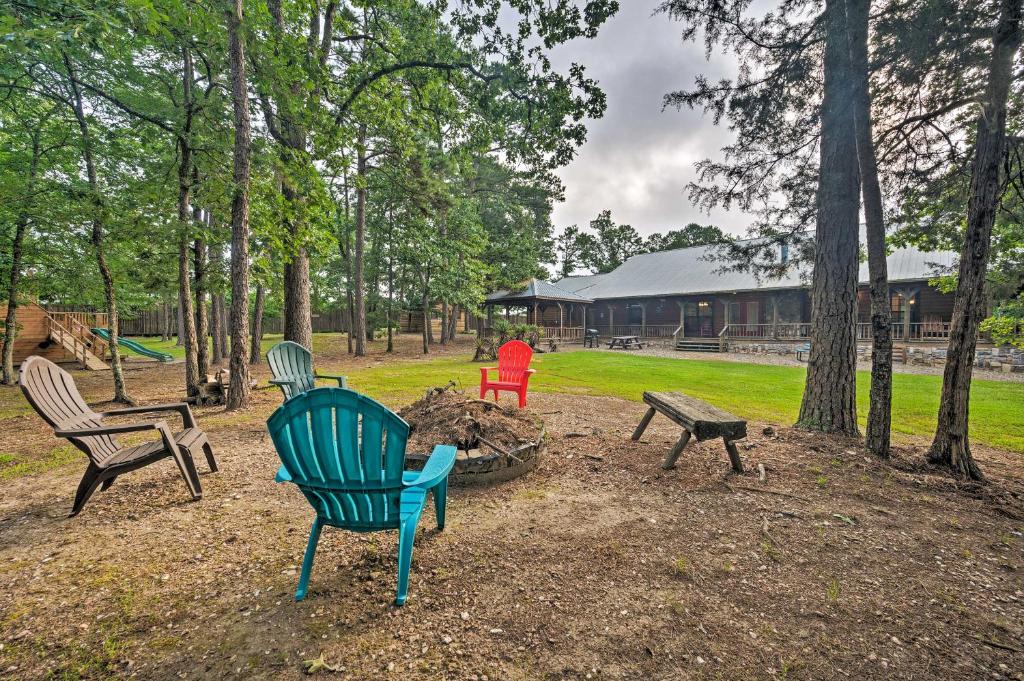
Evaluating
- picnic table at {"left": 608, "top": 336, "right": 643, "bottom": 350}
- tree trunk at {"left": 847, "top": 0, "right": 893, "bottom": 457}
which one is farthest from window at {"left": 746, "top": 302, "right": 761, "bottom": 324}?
tree trunk at {"left": 847, "top": 0, "right": 893, "bottom": 457}

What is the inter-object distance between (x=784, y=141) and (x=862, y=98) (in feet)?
4.81

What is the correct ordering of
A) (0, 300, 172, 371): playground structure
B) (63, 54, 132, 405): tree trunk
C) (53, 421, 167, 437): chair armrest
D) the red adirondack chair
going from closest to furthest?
1. (53, 421, 167, 437): chair armrest
2. the red adirondack chair
3. (63, 54, 132, 405): tree trunk
4. (0, 300, 172, 371): playground structure

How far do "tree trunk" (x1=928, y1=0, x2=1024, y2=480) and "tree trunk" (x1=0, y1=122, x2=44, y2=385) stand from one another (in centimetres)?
1113

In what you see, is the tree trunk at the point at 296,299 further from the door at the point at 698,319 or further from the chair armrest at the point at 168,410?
the door at the point at 698,319

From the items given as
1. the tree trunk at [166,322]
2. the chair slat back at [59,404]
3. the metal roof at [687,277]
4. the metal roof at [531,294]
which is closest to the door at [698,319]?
the metal roof at [687,277]

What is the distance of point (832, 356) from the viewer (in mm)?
4477

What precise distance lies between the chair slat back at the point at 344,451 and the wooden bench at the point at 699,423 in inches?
99.6

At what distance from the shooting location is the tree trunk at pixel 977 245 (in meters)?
3.15

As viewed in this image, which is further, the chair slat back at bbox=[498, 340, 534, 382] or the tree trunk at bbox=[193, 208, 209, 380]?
the tree trunk at bbox=[193, 208, 209, 380]

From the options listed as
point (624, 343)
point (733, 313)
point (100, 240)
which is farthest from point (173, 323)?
point (733, 313)

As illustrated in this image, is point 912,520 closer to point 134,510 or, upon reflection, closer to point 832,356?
point 832,356

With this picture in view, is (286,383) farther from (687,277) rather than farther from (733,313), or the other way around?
(733,313)

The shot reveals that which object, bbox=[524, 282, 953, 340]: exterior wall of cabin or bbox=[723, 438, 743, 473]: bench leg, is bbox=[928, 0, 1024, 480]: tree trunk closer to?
bbox=[723, 438, 743, 473]: bench leg

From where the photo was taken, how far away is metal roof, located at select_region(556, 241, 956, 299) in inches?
617
